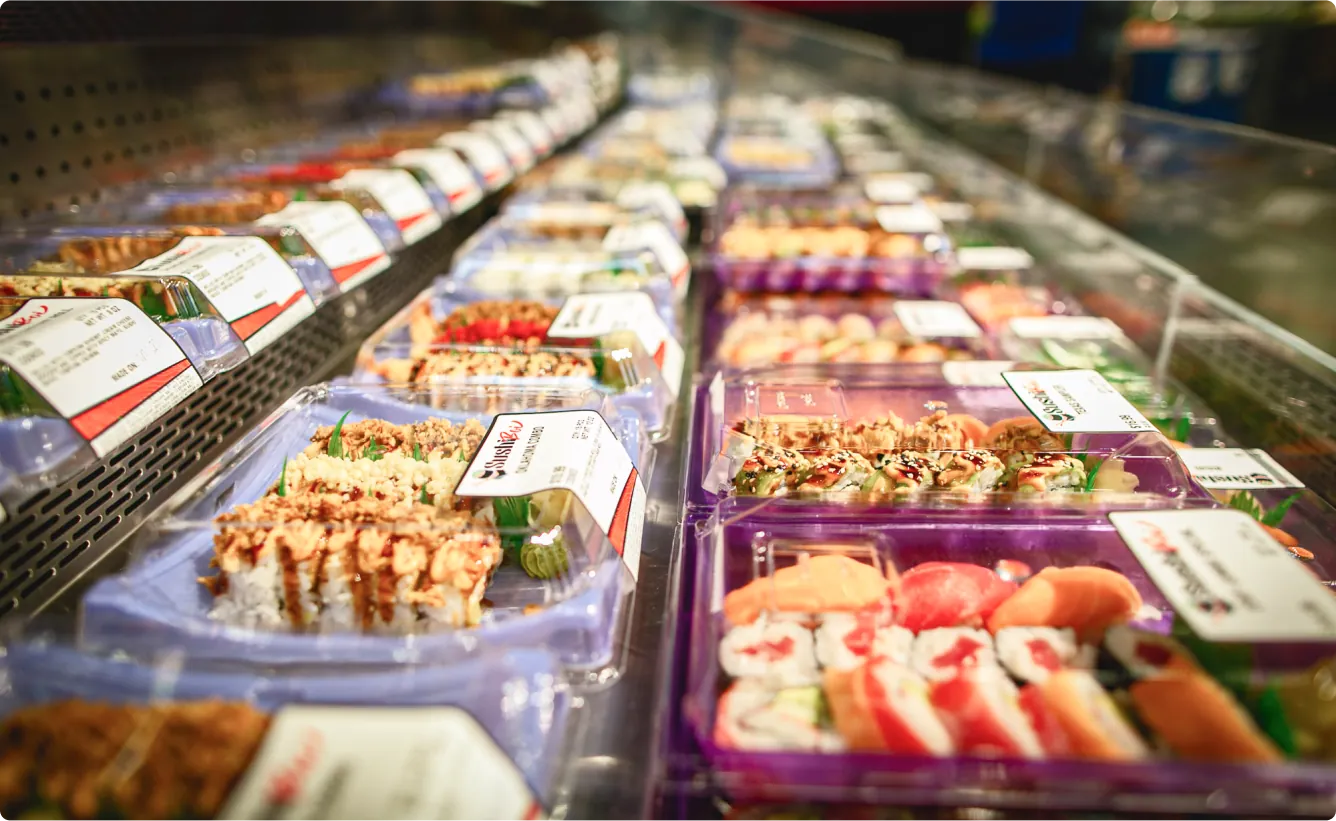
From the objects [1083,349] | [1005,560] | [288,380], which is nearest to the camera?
[1005,560]

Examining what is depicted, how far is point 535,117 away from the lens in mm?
3926

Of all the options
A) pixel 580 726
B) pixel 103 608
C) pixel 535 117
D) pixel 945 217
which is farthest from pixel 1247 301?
pixel 103 608

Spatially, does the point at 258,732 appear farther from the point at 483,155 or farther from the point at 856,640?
the point at 483,155

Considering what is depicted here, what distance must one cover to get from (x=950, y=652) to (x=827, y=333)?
1.29 metres

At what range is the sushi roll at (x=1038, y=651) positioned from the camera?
1115 millimetres

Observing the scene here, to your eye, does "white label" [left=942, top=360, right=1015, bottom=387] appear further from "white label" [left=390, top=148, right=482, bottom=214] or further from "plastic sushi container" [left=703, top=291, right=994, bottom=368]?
"white label" [left=390, top=148, right=482, bottom=214]

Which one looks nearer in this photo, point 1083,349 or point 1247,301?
point 1083,349

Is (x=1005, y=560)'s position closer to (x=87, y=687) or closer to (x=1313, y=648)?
(x=1313, y=648)

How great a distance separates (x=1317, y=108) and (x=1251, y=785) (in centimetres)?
616

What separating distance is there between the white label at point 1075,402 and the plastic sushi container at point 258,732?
1.12 meters

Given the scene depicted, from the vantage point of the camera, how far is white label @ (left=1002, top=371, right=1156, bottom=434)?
1508 millimetres

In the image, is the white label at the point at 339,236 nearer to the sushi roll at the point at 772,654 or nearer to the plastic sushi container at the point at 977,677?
the plastic sushi container at the point at 977,677

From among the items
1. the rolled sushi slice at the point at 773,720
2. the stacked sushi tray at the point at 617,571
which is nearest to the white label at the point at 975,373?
the stacked sushi tray at the point at 617,571

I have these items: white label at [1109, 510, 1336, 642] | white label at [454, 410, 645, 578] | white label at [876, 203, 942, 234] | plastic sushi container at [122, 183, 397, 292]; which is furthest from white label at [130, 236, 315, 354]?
white label at [876, 203, 942, 234]
